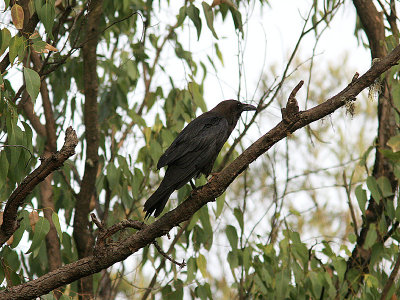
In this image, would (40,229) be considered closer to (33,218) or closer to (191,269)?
(33,218)

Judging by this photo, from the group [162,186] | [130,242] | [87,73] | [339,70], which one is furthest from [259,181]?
[130,242]

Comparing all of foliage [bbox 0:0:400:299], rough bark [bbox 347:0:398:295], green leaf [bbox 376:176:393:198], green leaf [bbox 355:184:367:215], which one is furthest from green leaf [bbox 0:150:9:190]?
rough bark [bbox 347:0:398:295]

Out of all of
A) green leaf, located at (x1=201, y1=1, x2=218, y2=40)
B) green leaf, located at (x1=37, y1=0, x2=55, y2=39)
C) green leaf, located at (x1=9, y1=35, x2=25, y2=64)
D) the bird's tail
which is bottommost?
the bird's tail

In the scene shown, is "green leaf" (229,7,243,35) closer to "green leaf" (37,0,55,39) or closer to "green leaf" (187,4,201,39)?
"green leaf" (187,4,201,39)

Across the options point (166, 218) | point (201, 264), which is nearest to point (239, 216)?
point (201, 264)

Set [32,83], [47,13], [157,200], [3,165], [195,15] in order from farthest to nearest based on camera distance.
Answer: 1. [195,15]
2. [157,200]
3. [47,13]
4. [3,165]
5. [32,83]

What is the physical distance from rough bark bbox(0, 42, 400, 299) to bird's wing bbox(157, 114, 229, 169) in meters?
0.87

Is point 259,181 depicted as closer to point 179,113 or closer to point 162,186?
point 179,113

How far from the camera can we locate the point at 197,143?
150 inches

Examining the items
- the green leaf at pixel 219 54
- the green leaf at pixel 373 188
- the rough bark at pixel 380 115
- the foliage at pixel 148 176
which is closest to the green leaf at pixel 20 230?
the foliage at pixel 148 176

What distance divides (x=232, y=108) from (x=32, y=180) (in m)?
2.35

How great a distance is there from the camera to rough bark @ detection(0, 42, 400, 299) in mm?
2730

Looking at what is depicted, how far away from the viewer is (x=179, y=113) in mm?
4582

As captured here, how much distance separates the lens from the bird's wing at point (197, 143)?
372 centimetres
